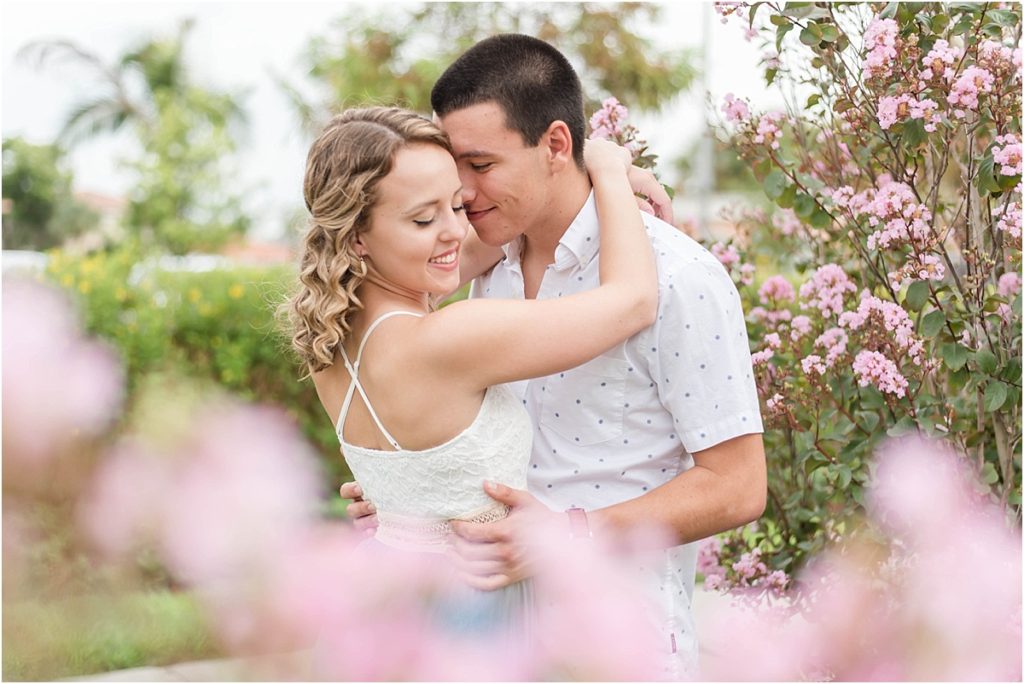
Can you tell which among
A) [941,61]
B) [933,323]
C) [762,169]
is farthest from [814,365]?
[941,61]

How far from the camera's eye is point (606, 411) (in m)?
2.55

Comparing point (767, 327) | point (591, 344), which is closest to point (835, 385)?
point (767, 327)

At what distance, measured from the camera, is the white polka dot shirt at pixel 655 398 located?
7.92ft

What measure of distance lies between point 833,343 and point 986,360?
0.51 metres

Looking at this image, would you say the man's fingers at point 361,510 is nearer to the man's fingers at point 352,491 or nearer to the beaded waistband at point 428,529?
the man's fingers at point 352,491

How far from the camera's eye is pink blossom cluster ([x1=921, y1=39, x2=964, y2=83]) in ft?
9.48

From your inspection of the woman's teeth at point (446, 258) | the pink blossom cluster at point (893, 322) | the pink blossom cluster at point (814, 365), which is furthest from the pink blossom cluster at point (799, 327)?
the woman's teeth at point (446, 258)

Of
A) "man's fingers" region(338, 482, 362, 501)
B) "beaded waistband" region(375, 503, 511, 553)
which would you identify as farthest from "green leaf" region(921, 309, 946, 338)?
"man's fingers" region(338, 482, 362, 501)

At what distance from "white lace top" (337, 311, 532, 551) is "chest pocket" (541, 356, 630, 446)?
0.18 metres

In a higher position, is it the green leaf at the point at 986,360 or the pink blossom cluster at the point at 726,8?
the pink blossom cluster at the point at 726,8

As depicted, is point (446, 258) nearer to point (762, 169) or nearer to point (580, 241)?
point (580, 241)

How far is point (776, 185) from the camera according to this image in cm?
333

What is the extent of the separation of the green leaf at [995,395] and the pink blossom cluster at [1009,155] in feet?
1.78

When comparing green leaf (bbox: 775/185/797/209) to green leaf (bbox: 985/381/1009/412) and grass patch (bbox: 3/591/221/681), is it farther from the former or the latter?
grass patch (bbox: 3/591/221/681)
